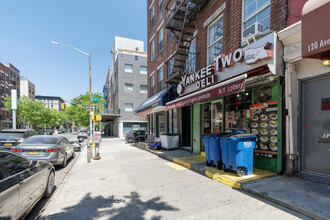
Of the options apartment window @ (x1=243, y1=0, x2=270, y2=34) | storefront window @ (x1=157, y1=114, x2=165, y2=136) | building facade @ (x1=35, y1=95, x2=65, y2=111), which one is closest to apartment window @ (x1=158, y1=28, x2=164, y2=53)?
storefront window @ (x1=157, y1=114, x2=165, y2=136)

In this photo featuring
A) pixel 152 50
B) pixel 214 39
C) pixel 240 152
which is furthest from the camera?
pixel 152 50

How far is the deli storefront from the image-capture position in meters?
5.02

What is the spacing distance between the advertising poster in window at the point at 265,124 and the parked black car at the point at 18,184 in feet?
20.0

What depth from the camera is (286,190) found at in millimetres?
3953

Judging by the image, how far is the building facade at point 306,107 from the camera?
4293mm

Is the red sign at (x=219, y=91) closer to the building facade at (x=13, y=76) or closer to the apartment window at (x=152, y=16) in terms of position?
the apartment window at (x=152, y=16)

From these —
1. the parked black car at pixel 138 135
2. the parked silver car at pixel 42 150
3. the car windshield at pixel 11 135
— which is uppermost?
the car windshield at pixel 11 135

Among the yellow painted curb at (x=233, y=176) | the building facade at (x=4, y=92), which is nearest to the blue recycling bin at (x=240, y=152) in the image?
the yellow painted curb at (x=233, y=176)

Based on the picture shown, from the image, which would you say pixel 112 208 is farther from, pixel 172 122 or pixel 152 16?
pixel 152 16

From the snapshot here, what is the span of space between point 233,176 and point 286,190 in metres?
1.38

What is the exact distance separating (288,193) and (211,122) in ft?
15.9

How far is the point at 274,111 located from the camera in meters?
5.29

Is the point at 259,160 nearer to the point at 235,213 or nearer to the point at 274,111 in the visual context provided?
the point at 274,111

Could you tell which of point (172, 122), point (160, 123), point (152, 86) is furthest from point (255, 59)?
point (152, 86)
